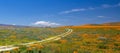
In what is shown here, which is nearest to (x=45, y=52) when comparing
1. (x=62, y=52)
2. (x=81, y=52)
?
(x=62, y=52)

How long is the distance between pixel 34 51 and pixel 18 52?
1.08 meters

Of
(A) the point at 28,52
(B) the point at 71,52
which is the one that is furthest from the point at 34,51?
(B) the point at 71,52

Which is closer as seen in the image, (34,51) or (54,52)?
(34,51)

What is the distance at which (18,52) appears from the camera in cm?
1673

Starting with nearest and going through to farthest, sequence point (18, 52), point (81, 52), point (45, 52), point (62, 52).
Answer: point (18, 52), point (45, 52), point (62, 52), point (81, 52)

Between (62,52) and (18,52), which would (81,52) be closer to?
(62,52)

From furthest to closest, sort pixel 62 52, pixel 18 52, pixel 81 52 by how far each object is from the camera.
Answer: pixel 81 52
pixel 62 52
pixel 18 52

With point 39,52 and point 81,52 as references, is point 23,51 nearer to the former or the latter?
point 39,52

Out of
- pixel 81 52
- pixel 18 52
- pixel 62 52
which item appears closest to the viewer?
pixel 18 52

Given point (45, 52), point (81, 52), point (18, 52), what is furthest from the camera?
point (81, 52)

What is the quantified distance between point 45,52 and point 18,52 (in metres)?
2.03

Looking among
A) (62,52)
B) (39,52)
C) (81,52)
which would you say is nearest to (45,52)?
(39,52)

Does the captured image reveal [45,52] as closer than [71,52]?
Yes

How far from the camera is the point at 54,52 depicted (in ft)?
62.0
